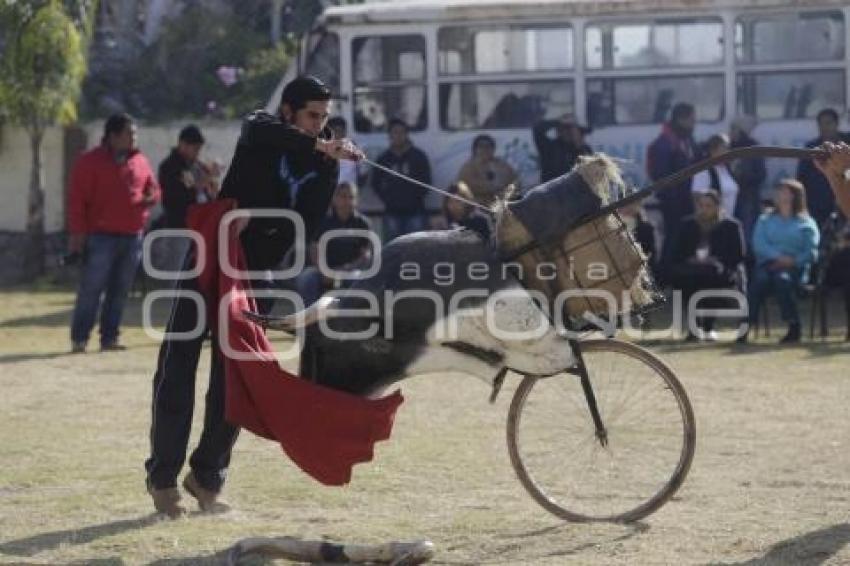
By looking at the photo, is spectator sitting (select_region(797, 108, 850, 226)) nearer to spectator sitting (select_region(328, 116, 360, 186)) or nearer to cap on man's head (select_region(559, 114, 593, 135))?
cap on man's head (select_region(559, 114, 593, 135))

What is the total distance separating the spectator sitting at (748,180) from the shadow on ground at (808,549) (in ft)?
38.0

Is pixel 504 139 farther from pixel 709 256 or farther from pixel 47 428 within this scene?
pixel 47 428

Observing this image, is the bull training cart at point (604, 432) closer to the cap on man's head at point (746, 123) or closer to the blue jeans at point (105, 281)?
the blue jeans at point (105, 281)

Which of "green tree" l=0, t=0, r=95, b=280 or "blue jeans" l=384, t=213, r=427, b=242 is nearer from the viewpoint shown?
"blue jeans" l=384, t=213, r=427, b=242

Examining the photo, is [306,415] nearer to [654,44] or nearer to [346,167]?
[346,167]

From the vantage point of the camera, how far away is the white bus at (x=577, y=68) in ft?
65.4

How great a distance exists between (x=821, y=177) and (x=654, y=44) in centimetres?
224

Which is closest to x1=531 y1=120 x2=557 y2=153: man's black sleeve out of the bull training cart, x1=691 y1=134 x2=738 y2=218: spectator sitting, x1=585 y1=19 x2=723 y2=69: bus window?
x1=585 y1=19 x2=723 y2=69: bus window

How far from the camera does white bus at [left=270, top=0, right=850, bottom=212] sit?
19.9 m

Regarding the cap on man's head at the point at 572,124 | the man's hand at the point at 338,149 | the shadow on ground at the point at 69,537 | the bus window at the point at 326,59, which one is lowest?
the shadow on ground at the point at 69,537

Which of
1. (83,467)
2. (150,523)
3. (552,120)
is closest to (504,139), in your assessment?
(552,120)

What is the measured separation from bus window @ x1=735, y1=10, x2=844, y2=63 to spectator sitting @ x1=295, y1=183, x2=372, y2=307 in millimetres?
5023

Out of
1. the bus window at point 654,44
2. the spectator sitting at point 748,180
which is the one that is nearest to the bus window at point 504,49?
the bus window at point 654,44

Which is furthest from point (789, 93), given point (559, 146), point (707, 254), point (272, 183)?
point (272, 183)
